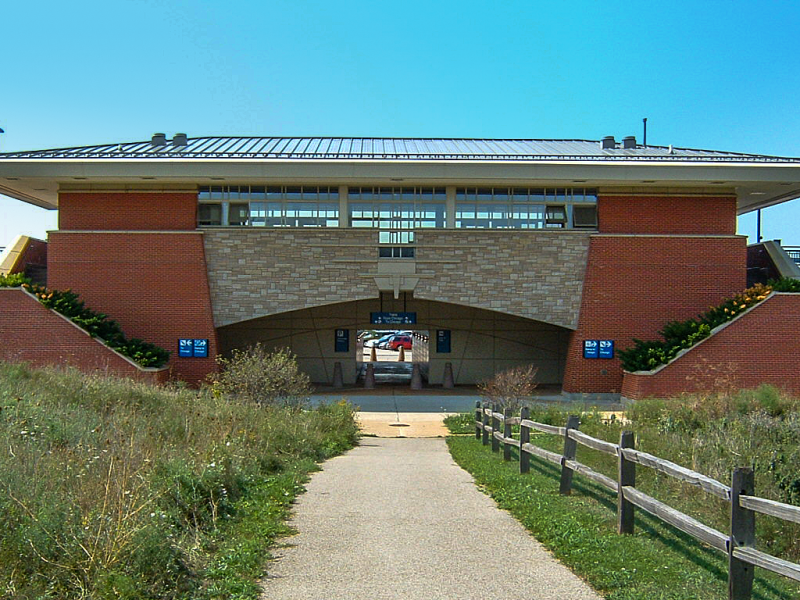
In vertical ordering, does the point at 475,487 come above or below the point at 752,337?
below

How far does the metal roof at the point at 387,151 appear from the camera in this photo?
28234 mm

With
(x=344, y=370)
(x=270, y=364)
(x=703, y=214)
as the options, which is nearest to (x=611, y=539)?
(x=270, y=364)

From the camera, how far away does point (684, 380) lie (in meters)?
26.5

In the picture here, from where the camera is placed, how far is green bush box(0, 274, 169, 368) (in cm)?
2612

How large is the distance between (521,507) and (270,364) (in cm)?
1035

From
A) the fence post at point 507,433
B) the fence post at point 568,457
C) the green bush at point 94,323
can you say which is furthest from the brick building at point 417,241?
the fence post at point 568,457

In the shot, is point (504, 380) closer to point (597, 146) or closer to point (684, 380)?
point (684, 380)

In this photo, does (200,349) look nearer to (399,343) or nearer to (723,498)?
(723,498)

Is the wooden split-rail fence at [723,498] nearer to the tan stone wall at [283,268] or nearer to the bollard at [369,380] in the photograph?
the tan stone wall at [283,268]

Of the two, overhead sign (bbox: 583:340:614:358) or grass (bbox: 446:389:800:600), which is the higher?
overhead sign (bbox: 583:340:614:358)

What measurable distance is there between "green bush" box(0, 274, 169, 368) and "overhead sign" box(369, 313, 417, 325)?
8368 mm

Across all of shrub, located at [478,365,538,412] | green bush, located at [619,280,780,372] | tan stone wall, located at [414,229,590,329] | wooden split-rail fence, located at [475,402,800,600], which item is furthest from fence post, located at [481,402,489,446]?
green bush, located at [619,280,780,372]

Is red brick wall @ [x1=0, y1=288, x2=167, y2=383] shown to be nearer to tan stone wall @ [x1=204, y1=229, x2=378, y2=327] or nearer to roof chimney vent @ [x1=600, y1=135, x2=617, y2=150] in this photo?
tan stone wall @ [x1=204, y1=229, x2=378, y2=327]

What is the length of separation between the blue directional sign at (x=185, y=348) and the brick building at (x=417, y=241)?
0.17m
